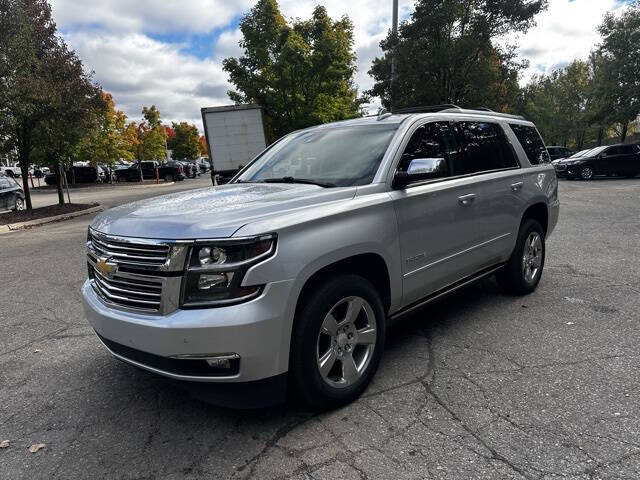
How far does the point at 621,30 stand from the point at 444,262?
3024 cm

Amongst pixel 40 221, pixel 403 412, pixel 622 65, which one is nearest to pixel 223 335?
pixel 403 412

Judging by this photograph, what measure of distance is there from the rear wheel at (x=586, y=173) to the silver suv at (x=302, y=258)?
71.0 feet

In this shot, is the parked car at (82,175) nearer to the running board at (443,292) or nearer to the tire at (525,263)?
the tire at (525,263)

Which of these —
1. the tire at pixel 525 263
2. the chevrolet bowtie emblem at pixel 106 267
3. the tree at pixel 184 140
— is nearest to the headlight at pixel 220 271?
the chevrolet bowtie emblem at pixel 106 267

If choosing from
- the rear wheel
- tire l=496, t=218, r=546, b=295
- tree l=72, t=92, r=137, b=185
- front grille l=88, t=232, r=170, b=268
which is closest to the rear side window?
tire l=496, t=218, r=546, b=295

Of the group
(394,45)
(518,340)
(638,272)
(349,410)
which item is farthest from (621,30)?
(349,410)

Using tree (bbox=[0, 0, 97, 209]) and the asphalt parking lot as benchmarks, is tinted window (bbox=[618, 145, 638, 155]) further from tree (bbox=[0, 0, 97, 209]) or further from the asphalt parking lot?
tree (bbox=[0, 0, 97, 209])

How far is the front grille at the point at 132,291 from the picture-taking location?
8.11 ft

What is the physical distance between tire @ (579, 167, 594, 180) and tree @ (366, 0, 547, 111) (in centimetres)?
633

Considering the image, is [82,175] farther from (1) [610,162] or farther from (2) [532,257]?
(2) [532,257]

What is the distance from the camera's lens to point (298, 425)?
9.05ft

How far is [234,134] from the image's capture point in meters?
17.2

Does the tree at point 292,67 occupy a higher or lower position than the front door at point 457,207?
higher

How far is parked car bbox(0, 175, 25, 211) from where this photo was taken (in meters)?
15.0
